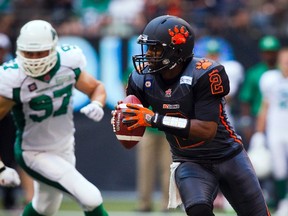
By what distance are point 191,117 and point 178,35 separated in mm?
531

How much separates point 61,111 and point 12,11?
4726 millimetres

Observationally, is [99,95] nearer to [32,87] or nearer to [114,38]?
[32,87]

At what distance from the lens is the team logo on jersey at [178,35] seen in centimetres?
607

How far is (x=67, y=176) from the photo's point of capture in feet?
23.2

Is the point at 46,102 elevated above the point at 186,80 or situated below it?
below

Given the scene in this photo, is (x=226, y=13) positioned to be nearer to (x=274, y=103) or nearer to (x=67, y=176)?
(x=274, y=103)

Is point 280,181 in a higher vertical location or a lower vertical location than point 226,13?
lower

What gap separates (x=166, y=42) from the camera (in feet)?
19.8

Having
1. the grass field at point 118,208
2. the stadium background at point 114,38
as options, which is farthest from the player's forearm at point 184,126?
the stadium background at point 114,38

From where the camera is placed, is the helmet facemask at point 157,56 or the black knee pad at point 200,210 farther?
the helmet facemask at point 157,56

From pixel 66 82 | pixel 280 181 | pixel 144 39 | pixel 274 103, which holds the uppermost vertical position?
pixel 144 39

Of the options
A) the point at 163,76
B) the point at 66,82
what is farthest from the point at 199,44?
the point at 163,76

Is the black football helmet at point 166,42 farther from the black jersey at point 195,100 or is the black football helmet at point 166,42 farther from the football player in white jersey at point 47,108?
the football player in white jersey at point 47,108

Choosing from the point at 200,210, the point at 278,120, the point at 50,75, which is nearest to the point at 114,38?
the point at 278,120
